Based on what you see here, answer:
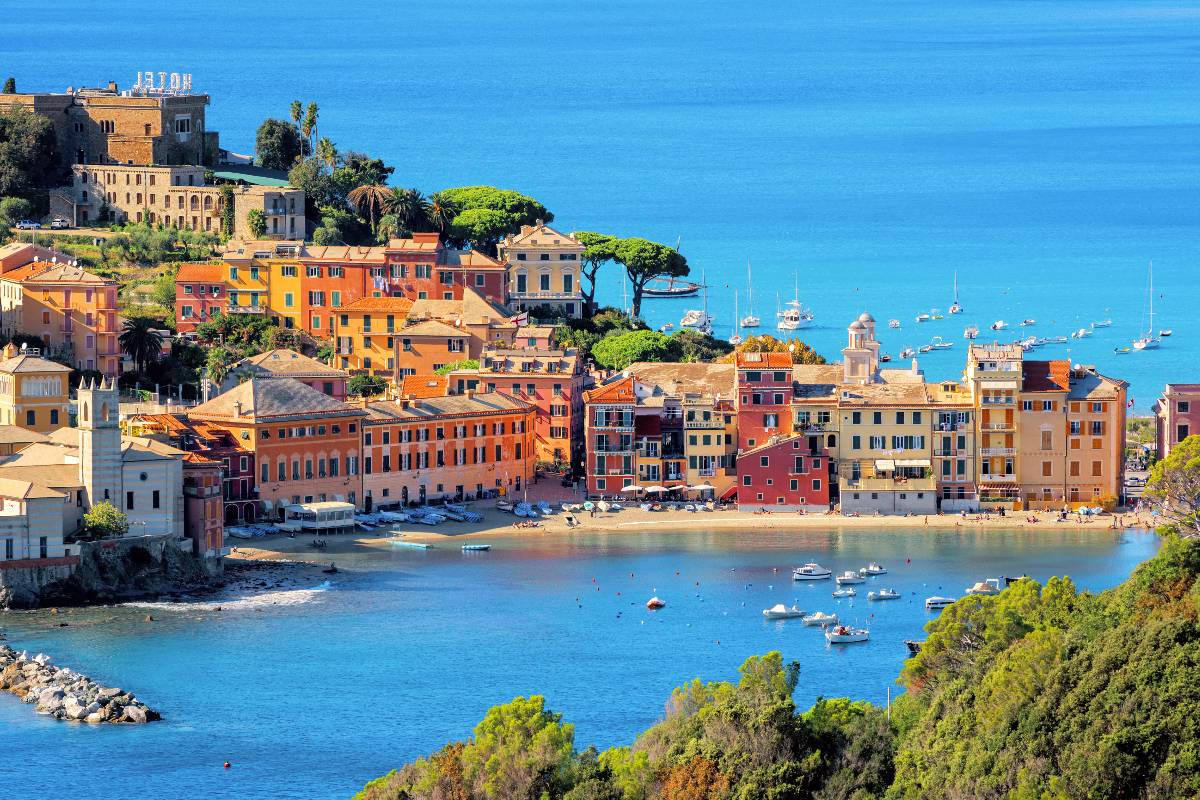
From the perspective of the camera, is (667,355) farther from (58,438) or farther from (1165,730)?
(1165,730)

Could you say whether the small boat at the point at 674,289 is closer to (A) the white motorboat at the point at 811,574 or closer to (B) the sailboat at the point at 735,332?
(B) the sailboat at the point at 735,332

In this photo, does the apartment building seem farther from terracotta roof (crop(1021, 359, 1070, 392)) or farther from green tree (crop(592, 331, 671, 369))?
terracotta roof (crop(1021, 359, 1070, 392))

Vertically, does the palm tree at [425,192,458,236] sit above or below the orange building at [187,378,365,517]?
above

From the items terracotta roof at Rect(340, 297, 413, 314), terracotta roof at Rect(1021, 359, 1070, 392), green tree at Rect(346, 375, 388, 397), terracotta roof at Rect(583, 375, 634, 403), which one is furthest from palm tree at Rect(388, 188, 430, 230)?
terracotta roof at Rect(1021, 359, 1070, 392)

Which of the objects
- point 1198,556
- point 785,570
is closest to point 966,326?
point 785,570

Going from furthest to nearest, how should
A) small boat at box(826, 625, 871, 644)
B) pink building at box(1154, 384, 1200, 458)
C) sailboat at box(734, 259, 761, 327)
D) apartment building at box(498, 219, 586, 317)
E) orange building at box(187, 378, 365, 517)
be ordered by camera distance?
sailboat at box(734, 259, 761, 327) → apartment building at box(498, 219, 586, 317) → pink building at box(1154, 384, 1200, 458) → orange building at box(187, 378, 365, 517) → small boat at box(826, 625, 871, 644)

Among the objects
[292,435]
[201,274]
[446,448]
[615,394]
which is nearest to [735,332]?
[201,274]

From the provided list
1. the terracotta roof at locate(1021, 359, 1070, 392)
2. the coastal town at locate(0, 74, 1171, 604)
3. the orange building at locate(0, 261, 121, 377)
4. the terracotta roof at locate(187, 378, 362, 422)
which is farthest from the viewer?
the orange building at locate(0, 261, 121, 377)
